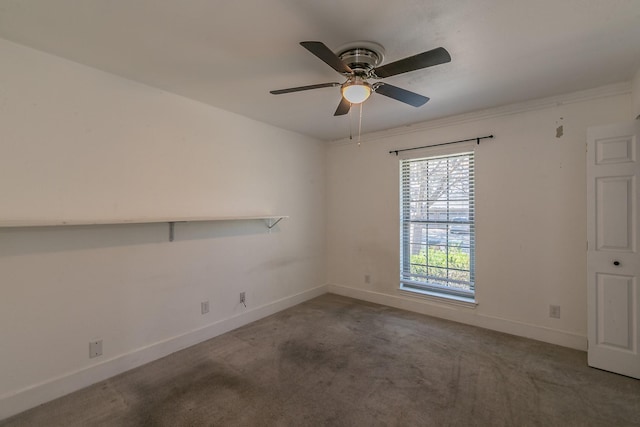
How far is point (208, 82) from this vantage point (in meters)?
2.51

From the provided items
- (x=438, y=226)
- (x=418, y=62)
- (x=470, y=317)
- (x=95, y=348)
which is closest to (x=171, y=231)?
(x=95, y=348)

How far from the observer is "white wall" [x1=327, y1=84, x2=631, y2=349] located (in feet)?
9.11

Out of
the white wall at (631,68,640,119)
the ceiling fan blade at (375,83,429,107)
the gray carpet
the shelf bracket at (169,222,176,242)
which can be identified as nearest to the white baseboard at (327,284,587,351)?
the gray carpet

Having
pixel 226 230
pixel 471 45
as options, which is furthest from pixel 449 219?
pixel 226 230

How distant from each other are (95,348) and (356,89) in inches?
113

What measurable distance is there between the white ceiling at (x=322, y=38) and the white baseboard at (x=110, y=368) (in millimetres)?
2429

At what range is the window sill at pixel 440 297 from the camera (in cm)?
340

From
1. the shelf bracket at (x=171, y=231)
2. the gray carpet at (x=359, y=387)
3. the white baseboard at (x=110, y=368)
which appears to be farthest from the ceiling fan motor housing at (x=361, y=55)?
the white baseboard at (x=110, y=368)

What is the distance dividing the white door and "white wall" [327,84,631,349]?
32 cm

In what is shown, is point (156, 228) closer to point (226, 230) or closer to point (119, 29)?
point (226, 230)

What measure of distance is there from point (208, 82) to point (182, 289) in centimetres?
202

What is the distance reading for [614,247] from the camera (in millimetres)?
2408

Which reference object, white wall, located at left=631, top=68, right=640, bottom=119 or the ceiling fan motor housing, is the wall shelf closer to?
the ceiling fan motor housing

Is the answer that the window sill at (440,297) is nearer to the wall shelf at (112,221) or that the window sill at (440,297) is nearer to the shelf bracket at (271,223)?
the shelf bracket at (271,223)
